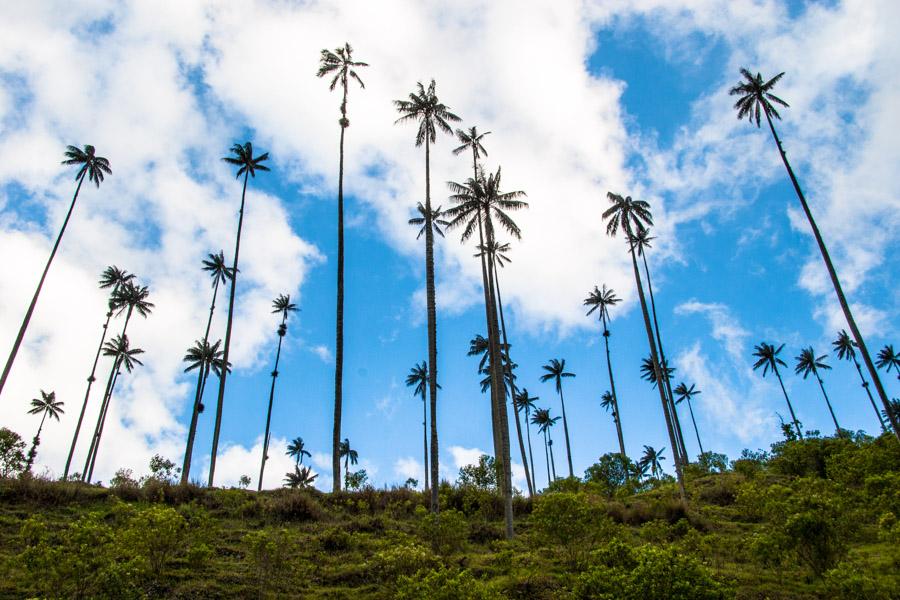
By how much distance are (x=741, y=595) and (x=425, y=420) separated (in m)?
49.3

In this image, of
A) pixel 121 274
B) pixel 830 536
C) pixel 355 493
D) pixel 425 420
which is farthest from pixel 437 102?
pixel 425 420

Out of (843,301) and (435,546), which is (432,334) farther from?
(843,301)

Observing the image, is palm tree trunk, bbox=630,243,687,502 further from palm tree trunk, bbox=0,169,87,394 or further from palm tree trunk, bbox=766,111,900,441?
palm tree trunk, bbox=0,169,87,394

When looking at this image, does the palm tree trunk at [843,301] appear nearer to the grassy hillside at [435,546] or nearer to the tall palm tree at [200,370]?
the grassy hillside at [435,546]

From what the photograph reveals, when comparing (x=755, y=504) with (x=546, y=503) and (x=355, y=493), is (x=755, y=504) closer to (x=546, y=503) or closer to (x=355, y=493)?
(x=546, y=503)

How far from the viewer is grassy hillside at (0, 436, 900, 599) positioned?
36.8 ft

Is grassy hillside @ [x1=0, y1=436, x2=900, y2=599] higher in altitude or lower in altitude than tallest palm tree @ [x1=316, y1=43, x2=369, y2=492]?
lower

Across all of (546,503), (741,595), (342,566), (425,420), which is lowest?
(741,595)

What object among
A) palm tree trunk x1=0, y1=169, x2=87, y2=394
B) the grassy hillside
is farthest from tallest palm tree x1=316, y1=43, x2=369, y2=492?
palm tree trunk x1=0, y1=169, x2=87, y2=394

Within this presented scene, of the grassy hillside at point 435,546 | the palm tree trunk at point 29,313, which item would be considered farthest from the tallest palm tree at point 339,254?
the palm tree trunk at point 29,313

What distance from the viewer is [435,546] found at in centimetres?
1741

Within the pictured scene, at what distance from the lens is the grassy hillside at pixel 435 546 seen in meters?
11.2

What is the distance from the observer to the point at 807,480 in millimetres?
20609

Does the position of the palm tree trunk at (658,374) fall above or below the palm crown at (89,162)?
below
